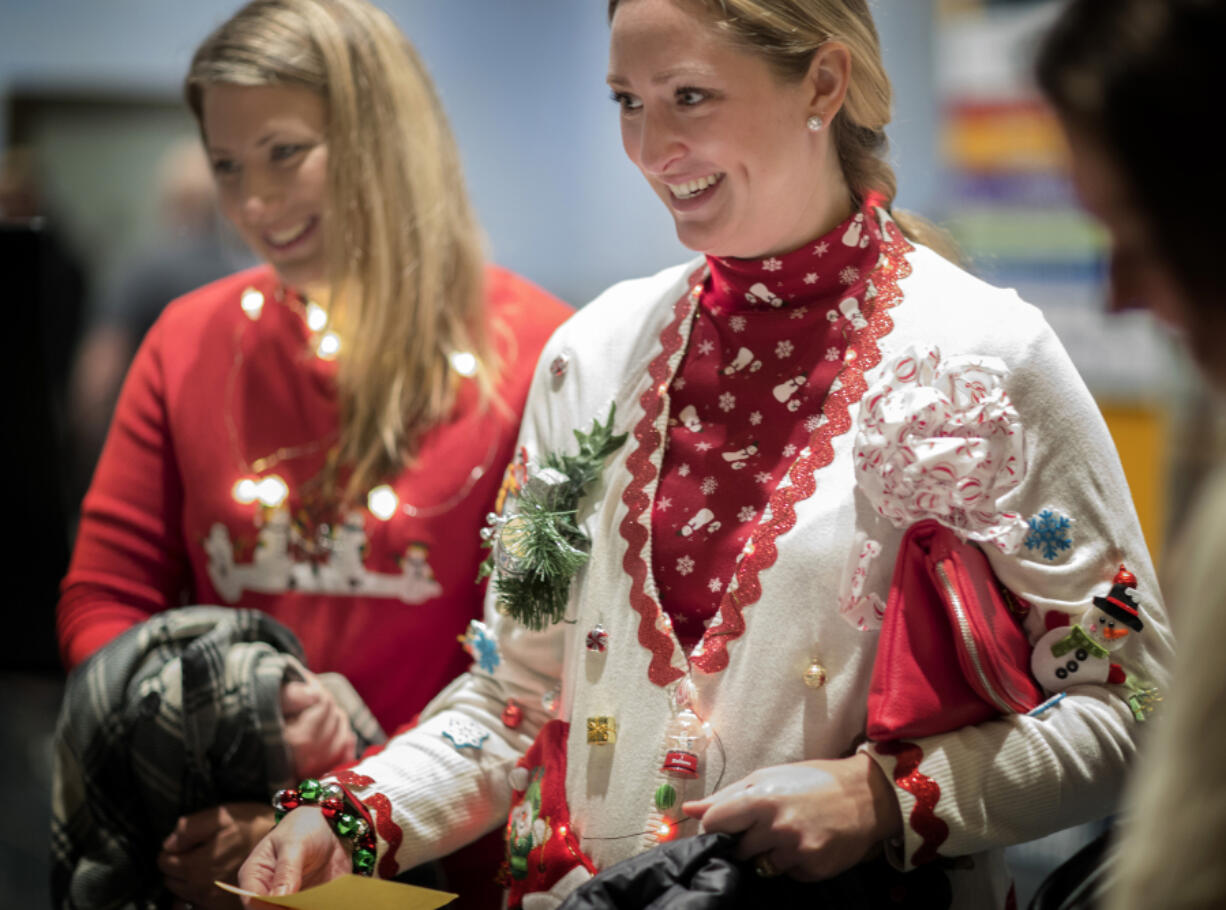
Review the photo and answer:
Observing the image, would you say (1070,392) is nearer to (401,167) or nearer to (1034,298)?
(401,167)

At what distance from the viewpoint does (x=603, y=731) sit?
1564mm

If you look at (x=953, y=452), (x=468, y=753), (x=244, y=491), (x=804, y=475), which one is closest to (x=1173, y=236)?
(x=953, y=452)

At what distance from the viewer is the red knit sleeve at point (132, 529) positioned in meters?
2.23

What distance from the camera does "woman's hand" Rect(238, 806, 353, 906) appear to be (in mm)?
1562

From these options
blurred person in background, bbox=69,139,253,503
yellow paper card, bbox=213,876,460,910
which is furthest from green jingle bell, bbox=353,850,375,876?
blurred person in background, bbox=69,139,253,503

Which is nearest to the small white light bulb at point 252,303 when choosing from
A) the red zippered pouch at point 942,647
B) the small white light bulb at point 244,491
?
the small white light bulb at point 244,491

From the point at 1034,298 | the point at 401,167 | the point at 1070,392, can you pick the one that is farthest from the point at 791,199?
the point at 1034,298

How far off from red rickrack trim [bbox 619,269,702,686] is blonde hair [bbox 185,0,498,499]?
51 centimetres

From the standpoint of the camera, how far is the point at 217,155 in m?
2.20

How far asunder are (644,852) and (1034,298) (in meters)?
2.90

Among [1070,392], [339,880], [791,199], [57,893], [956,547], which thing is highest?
[791,199]

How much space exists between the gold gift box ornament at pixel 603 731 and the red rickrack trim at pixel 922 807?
0.36 meters

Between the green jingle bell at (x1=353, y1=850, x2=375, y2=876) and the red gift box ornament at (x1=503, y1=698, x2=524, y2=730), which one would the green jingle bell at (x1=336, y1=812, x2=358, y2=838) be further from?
the red gift box ornament at (x1=503, y1=698, x2=524, y2=730)

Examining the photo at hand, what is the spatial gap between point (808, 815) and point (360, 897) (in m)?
0.52
